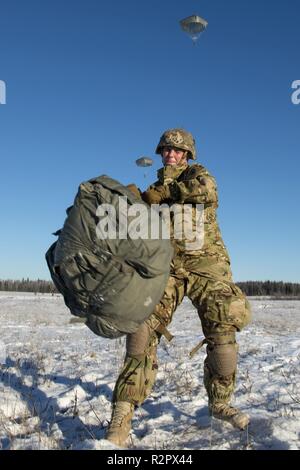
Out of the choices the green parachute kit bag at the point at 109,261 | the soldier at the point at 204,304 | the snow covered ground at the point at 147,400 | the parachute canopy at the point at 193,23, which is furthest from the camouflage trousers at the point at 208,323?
the parachute canopy at the point at 193,23

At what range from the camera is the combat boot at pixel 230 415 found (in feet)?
11.5

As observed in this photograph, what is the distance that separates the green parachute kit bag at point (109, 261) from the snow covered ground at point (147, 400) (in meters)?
0.37

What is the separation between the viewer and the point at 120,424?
10.9ft

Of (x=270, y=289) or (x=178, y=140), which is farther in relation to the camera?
(x=270, y=289)

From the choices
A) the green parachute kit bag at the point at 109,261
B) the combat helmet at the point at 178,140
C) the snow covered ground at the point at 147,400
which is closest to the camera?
the green parachute kit bag at the point at 109,261

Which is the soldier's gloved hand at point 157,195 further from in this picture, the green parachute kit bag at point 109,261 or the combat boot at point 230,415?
the combat boot at point 230,415

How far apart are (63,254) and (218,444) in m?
1.72

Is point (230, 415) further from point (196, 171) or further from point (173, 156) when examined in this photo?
point (173, 156)

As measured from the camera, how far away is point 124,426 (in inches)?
131

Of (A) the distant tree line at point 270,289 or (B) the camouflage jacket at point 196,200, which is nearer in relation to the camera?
(B) the camouflage jacket at point 196,200

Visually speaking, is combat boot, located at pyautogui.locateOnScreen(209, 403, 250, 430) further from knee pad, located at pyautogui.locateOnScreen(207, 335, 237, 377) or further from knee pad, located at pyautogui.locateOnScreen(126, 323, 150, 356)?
knee pad, located at pyautogui.locateOnScreen(126, 323, 150, 356)

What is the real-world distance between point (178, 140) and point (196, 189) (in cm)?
69

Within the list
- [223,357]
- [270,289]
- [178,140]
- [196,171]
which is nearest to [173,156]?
[178,140]
